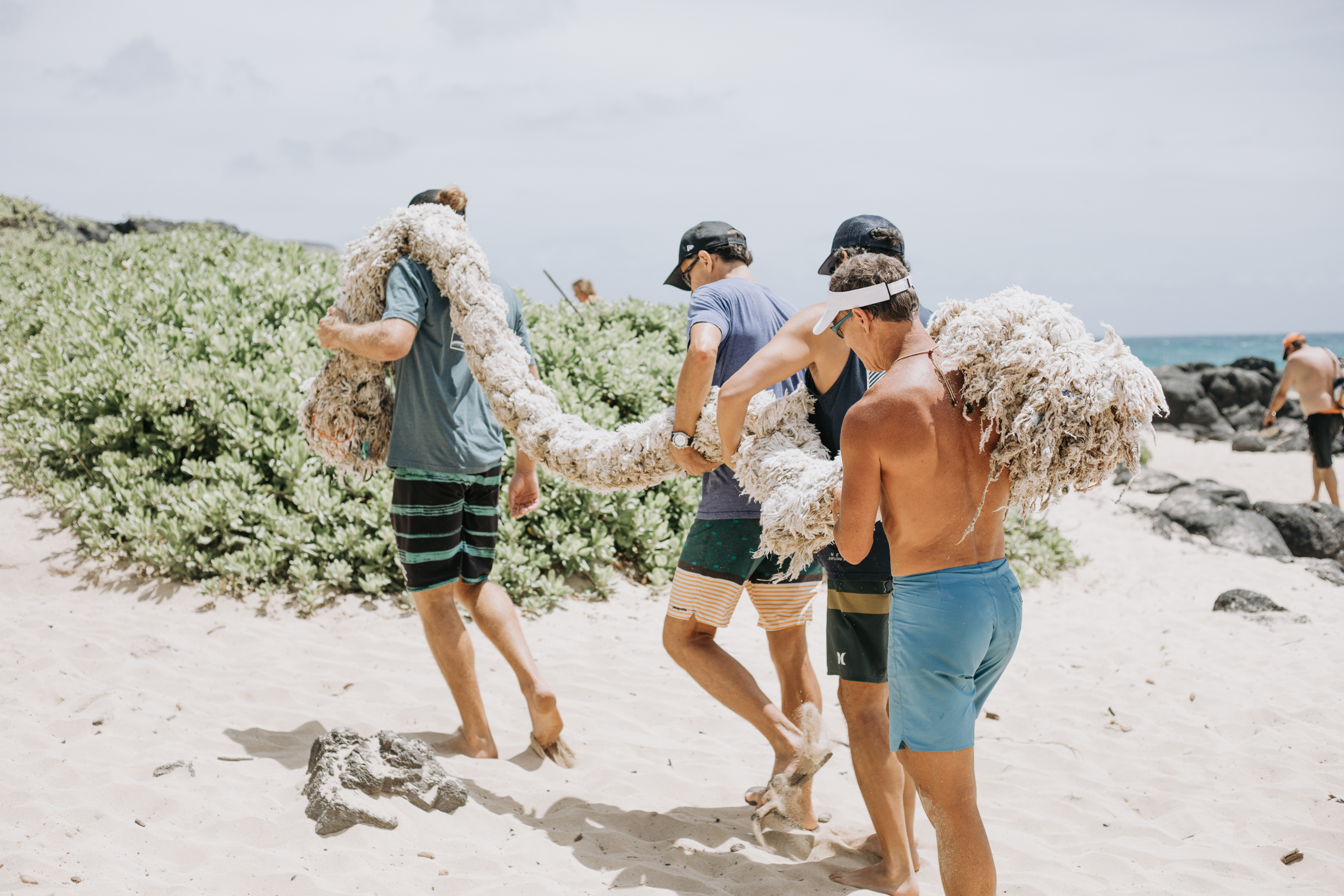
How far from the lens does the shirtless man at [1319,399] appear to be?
37.0ft

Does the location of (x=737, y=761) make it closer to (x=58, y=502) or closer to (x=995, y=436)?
(x=995, y=436)

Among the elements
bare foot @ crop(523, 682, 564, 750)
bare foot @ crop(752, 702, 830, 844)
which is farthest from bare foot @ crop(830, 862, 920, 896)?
bare foot @ crop(523, 682, 564, 750)

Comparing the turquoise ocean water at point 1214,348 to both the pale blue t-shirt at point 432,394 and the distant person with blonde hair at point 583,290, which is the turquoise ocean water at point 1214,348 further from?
the pale blue t-shirt at point 432,394

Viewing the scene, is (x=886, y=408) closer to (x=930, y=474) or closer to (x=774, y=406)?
(x=930, y=474)

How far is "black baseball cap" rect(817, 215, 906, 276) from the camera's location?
3.19m

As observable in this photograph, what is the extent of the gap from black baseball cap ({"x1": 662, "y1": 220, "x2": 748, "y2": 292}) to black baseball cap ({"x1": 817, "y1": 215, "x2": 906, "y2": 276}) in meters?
0.46

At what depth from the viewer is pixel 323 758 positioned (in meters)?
3.49

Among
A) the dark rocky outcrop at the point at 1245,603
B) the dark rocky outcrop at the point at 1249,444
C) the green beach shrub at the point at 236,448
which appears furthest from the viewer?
the dark rocky outcrop at the point at 1249,444

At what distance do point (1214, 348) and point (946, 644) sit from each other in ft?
348

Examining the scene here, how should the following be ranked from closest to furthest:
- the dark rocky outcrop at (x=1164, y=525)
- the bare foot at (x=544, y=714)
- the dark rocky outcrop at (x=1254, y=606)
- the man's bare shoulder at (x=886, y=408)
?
the man's bare shoulder at (x=886, y=408), the bare foot at (x=544, y=714), the dark rocky outcrop at (x=1254, y=606), the dark rocky outcrop at (x=1164, y=525)

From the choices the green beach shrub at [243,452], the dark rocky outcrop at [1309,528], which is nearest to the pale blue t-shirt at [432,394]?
the green beach shrub at [243,452]

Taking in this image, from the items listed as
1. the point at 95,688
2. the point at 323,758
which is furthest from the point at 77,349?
the point at 323,758

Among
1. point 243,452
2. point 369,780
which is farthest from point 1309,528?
point 243,452

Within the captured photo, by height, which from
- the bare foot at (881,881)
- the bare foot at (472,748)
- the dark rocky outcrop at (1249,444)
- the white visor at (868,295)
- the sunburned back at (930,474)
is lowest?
the dark rocky outcrop at (1249,444)
